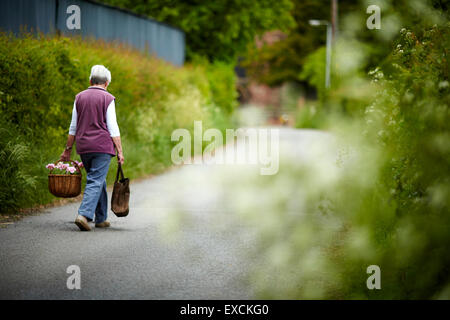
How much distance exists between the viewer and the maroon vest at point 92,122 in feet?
27.7

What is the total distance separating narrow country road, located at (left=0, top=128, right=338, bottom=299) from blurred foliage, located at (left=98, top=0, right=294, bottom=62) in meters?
15.7

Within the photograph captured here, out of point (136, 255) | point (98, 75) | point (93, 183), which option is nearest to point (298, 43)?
point (98, 75)

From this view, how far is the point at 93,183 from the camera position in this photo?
28.0ft

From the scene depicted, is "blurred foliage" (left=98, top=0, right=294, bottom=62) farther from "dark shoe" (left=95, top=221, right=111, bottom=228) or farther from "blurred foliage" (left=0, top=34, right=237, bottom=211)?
"dark shoe" (left=95, top=221, right=111, bottom=228)

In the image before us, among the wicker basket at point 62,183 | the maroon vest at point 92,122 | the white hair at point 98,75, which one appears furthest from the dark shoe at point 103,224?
the white hair at point 98,75

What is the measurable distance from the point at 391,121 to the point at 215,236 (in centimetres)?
265

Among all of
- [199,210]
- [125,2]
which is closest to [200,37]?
[125,2]

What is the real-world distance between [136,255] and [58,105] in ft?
16.2

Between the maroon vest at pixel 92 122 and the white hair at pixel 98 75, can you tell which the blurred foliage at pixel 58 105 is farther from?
the white hair at pixel 98 75

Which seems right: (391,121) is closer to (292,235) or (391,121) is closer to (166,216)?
(292,235)

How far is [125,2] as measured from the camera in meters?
26.2

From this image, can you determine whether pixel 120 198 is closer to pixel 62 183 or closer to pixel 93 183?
pixel 93 183

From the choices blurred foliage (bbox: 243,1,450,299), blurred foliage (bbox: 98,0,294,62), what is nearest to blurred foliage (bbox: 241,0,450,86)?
blurred foliage (bbox: 98,0,294,62)

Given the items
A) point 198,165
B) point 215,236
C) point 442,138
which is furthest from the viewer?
point 198,165
